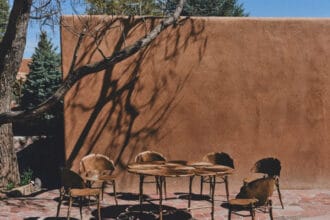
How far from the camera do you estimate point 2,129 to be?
905 centimetres

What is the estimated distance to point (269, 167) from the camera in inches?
293

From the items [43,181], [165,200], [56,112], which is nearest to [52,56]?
[56,112]

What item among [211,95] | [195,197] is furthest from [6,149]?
[211,95]

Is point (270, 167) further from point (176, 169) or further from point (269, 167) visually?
point (176, 169)

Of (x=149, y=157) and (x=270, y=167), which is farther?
(x=149, y=157)

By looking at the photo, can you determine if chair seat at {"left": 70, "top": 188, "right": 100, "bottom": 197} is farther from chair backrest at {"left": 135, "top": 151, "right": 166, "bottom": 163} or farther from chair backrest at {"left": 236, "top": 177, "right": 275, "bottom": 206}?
chair backrest at {"left": 236, "top": 177, "right": 275, "bottom": 206}

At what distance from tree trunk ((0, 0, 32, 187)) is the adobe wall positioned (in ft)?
2.48

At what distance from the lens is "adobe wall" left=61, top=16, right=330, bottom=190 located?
28.8 feet

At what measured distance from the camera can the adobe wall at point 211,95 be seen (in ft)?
28.8

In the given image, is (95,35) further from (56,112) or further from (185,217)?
(56,112)

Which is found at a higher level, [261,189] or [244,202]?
[261,189]

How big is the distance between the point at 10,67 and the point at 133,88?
7.68 ft

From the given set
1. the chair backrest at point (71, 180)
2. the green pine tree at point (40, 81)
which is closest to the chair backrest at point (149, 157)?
the chair backrest at point (71, 180)

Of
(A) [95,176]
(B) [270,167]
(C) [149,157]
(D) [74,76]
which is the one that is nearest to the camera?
(D) [74,76]
